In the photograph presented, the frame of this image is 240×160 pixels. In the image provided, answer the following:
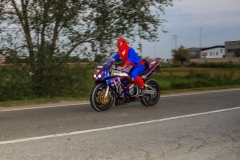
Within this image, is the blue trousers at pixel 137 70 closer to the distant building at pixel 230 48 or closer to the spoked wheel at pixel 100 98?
the spoked wheel at pixel 100 98

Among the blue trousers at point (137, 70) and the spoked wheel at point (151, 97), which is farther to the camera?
the spoked wheel at point (151, 97)

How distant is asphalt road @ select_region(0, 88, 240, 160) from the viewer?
19.7 feet

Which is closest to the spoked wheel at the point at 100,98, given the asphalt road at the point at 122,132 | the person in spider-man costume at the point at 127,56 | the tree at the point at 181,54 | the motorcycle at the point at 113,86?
the motorcycle at the point at 113,86

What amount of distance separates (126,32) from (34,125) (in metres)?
7.35

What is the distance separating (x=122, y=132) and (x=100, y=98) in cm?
241

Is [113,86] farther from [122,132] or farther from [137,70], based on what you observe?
[122,132]

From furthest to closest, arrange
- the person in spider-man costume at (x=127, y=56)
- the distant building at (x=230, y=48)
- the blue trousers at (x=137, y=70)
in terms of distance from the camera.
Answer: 1. the distant building at (x=230, y=48)
2. the blue trousers at (x=137, y=70)
3. the person in spider-man costume at (x=127, y=56)

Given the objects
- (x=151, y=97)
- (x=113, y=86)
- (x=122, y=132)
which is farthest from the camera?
(x=151, y=97)

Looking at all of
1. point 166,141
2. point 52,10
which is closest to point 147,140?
point 166,141

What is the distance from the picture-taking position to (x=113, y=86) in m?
9.91

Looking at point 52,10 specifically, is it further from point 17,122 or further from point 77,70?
point 17,122

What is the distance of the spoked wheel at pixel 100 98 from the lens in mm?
9648

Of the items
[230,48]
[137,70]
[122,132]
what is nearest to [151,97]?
[137,70]

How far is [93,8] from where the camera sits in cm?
1409
